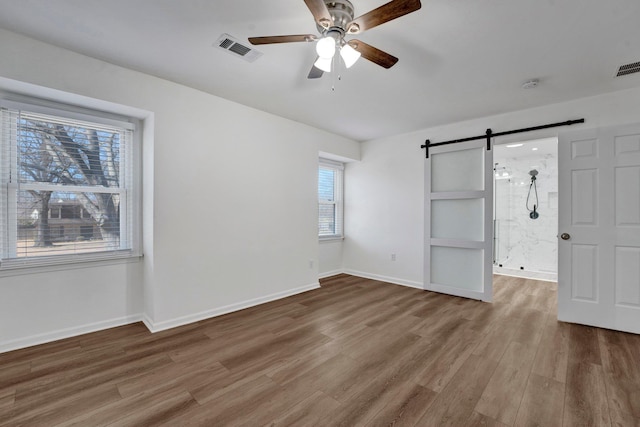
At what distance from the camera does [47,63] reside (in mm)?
2293

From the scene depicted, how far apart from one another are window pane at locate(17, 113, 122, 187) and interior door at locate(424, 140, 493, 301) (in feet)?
Result: 13.7

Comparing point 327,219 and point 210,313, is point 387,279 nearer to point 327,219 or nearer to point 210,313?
point 327,219

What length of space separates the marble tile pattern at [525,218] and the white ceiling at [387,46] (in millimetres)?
2966

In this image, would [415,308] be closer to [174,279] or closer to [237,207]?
[237,207]

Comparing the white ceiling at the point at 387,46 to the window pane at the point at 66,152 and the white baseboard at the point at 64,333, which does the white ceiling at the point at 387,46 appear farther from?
the white baseboard at the point at 64,333

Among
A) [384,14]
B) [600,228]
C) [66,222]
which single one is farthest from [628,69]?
[66,222]

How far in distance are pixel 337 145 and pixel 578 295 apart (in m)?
3.74

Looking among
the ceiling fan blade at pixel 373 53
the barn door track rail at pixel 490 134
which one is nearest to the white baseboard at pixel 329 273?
the barn door track rail at pixel 490 134

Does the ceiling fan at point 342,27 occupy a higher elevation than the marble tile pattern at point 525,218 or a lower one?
higher

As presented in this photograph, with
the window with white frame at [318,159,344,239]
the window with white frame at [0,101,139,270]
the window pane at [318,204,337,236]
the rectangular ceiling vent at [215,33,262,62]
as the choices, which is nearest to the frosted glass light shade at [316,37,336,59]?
the rectangular ceiling vent at [215,33,262,62]

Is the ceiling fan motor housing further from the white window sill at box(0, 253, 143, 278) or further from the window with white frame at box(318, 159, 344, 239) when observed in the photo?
the window with white frame at box(318, 159, 344, 239)

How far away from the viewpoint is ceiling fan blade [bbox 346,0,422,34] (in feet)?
4.68

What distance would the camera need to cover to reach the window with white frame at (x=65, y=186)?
95.3 inches

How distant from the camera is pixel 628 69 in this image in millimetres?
2549
